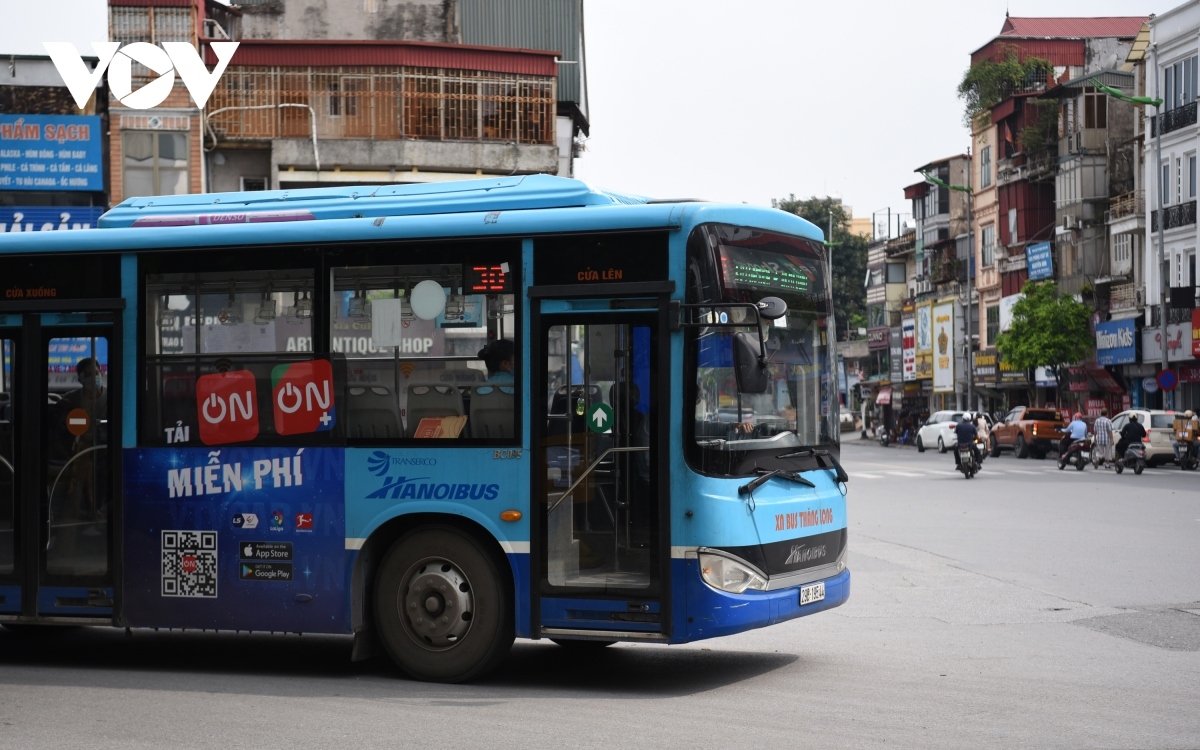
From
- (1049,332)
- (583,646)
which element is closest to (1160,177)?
(1049,332)

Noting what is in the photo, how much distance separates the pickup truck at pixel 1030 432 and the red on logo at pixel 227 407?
4760 centimetres

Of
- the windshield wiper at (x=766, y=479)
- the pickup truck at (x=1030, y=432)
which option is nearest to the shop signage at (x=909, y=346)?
the pickup truck at (x=1030, y=432)

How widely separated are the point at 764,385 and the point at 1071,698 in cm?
245

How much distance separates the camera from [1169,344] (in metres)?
53.4

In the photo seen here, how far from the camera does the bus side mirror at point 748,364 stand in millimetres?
8789

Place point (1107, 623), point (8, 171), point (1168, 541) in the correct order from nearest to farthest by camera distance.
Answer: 1. point (1107, 623)
2. point (1168, 541)
3. point (8, 171)

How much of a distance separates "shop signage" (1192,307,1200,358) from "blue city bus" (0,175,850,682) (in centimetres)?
4384

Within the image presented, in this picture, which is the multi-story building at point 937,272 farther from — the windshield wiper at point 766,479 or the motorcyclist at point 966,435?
the windshield wiper at point 766,479

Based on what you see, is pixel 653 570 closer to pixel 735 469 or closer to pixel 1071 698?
pixel 735 469

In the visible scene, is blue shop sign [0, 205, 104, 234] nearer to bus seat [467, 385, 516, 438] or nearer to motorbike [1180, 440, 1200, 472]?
bus seat [467, 385, 516, 438]

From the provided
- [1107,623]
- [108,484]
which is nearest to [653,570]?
[108,484]

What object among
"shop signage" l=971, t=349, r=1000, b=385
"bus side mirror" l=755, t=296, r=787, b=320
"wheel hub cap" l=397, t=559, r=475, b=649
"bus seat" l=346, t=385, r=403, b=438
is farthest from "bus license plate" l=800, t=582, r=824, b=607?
"shop signage" l=971, t=349, r=1000, b=385

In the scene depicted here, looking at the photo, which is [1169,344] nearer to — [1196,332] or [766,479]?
[1196,332]

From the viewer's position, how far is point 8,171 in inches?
1236
